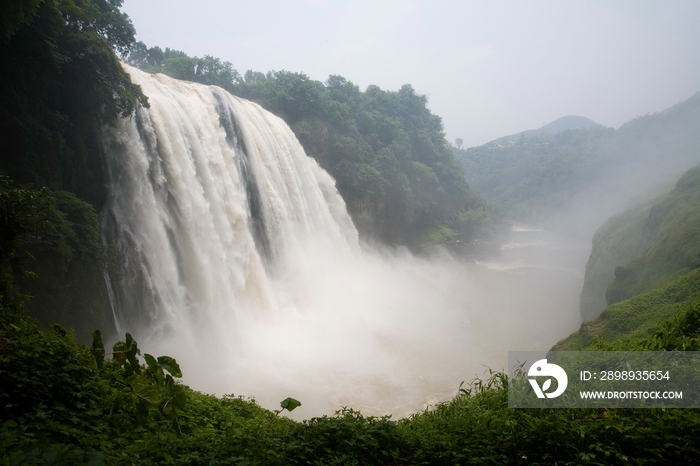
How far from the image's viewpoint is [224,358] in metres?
10.4

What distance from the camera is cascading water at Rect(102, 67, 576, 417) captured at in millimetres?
9868

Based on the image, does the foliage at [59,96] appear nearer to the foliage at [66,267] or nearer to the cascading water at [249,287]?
the cascading water at [249,287]

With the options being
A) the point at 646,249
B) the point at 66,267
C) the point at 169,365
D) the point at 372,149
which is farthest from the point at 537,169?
the point at 169,365

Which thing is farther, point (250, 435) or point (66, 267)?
point (66, 267)

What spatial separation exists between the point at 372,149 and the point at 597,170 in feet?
132

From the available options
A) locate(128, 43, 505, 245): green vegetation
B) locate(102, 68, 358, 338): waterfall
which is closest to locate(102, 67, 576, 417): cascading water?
locate(102, 68, 358, 338): waterfall

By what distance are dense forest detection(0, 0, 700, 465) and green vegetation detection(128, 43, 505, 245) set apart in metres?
11.7

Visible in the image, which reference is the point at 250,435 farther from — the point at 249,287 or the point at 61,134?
the point at 249,287

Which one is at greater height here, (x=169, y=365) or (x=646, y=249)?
(x=646, y=249)

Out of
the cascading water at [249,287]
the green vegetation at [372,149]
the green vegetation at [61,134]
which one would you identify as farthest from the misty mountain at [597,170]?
the green vegetation at [61,134]

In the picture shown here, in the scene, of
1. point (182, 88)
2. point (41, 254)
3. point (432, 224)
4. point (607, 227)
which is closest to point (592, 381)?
point (41, 254)

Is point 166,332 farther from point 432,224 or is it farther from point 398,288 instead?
point 432,224

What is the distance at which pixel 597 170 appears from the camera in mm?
54219

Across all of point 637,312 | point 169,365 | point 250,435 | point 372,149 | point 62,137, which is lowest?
point 250,435
